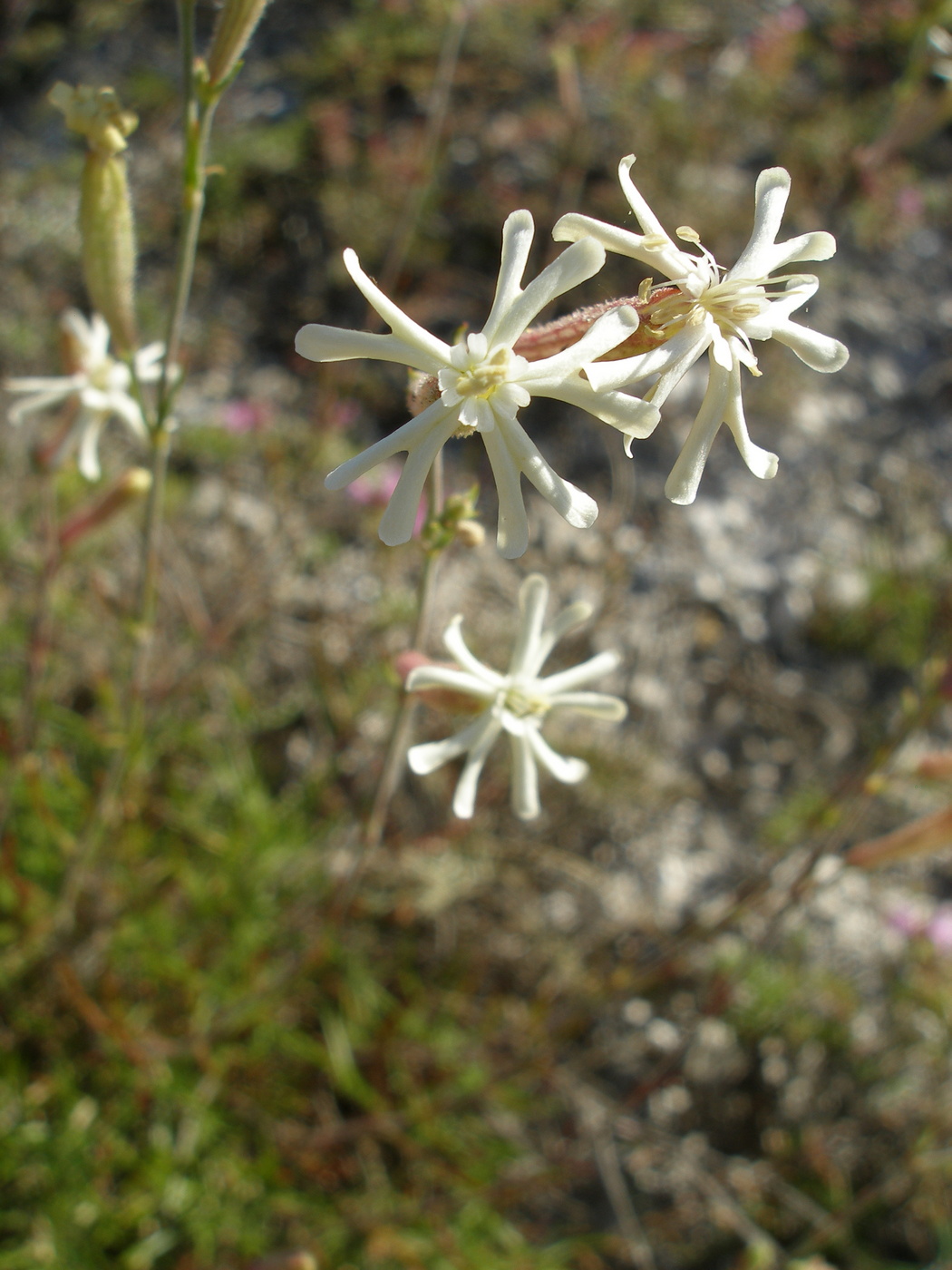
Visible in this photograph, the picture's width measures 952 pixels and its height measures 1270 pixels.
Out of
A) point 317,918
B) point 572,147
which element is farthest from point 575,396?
point 572,147

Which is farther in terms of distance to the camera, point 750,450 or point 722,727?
point 722,727

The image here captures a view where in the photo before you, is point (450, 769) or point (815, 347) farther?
point (450, 769)

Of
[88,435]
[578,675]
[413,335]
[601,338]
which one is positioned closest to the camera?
[601,338]

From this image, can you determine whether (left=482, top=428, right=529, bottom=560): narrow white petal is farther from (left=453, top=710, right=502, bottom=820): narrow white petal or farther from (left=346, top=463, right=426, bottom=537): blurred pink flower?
(left=346, top=463, right=426, bottom=537): blurred pink flower

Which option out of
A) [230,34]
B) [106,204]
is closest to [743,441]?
[230,34]

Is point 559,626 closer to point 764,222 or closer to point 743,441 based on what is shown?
point 743,441

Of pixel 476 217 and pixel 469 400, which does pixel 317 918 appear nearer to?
pixel 469 400
